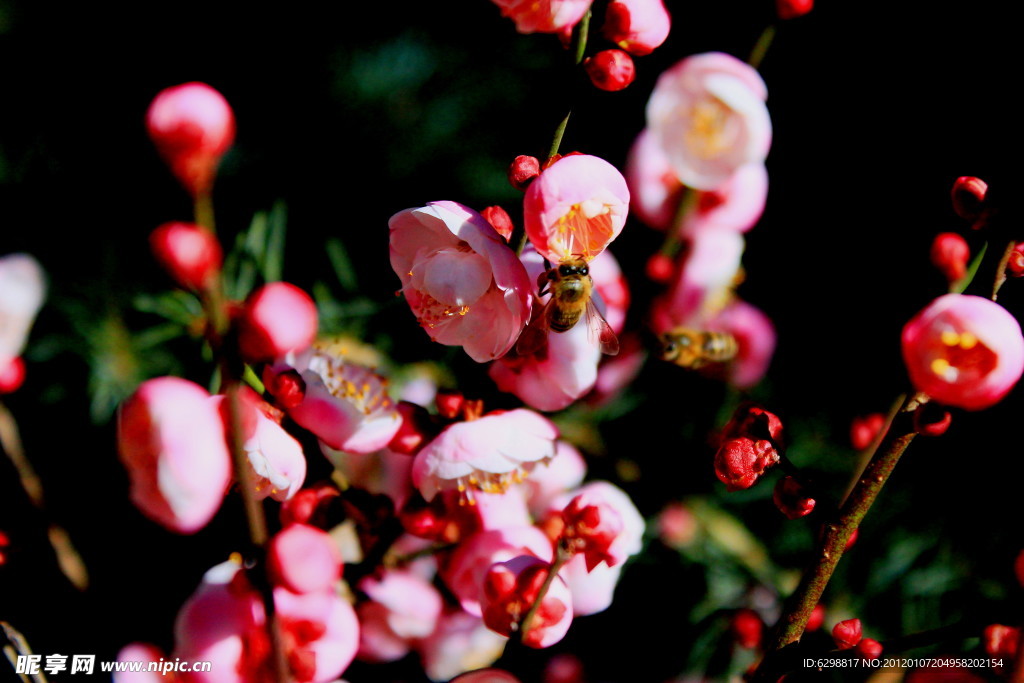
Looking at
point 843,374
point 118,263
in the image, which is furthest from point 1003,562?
point 118,263

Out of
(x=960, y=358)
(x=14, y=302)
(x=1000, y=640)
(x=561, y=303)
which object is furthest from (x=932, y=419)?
(x=14, y=302)

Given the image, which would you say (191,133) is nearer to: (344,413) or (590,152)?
(344,413)

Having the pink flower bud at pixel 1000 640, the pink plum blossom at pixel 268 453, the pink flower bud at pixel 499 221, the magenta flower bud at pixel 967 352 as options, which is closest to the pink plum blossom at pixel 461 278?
the pink flower bud at pixel 499 221

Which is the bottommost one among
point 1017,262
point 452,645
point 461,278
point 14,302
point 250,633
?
point 452,645

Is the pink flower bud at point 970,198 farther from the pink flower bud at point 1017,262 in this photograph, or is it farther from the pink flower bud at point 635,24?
the pink flower bud at point 635,24

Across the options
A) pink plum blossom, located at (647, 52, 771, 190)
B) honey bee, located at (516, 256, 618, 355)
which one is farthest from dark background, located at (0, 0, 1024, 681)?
→ honey bee, located at (516, 256, 618, 355)

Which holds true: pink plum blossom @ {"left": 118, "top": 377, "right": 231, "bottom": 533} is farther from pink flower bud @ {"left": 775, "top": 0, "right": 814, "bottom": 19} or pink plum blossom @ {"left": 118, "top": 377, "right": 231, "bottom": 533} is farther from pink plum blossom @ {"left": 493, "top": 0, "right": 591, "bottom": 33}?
pink flower bud @ {"left": 775, "top": 0, "right": 814, "bottom": 19}

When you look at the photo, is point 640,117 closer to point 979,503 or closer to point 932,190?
point 932,190

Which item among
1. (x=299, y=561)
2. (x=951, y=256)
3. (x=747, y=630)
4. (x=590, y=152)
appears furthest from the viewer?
(x=590, y=152)
